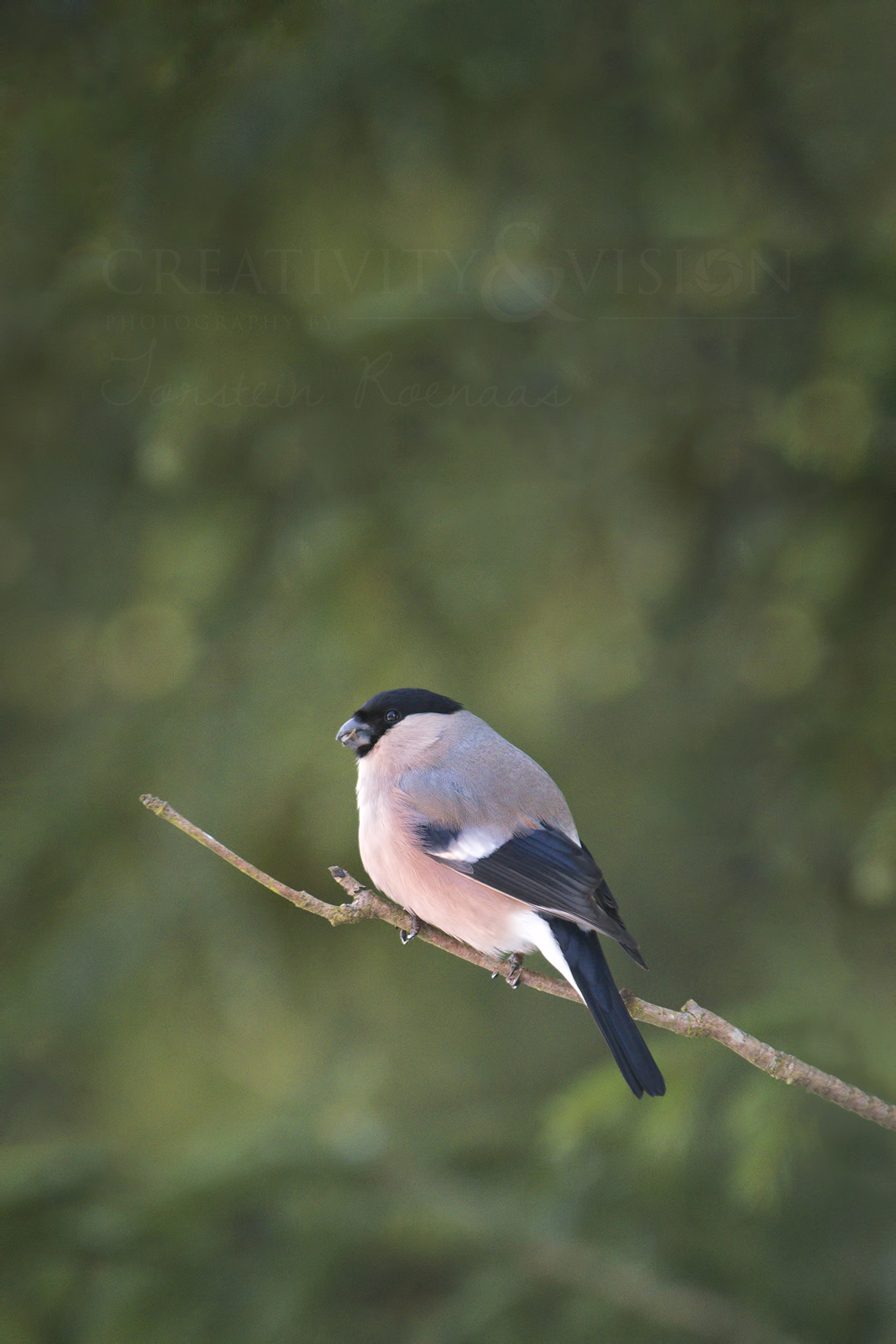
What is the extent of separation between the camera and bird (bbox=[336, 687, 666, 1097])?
3.27 feet

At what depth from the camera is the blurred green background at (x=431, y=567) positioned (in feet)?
4.47

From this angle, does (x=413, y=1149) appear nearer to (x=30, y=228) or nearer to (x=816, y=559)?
(x=816, y=559)

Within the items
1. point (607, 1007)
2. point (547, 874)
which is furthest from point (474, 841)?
point (607, 1007)

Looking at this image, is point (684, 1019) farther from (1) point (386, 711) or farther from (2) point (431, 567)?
(2) point (431, 567)

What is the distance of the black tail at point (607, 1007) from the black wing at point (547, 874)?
0.09 feet

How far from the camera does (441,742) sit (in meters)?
1.15

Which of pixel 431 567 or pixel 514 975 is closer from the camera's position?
pixel 514 975

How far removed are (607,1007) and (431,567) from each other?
0.73 metres

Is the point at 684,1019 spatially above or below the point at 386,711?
below

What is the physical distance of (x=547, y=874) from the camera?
101cm

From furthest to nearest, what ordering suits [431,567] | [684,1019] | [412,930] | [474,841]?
[431,567] < [474,841] < [412,930] < [684,1019]

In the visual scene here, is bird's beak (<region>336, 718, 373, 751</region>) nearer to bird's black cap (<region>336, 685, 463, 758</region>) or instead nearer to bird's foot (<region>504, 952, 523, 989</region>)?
bird's black cap (<region>336, 685, 463, 758</region>)

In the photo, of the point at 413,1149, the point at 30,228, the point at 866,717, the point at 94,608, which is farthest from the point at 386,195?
the point at 413,1149

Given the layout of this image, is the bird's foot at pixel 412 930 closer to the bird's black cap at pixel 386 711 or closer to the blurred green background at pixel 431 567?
the bird's black cap at pixel 386 711
